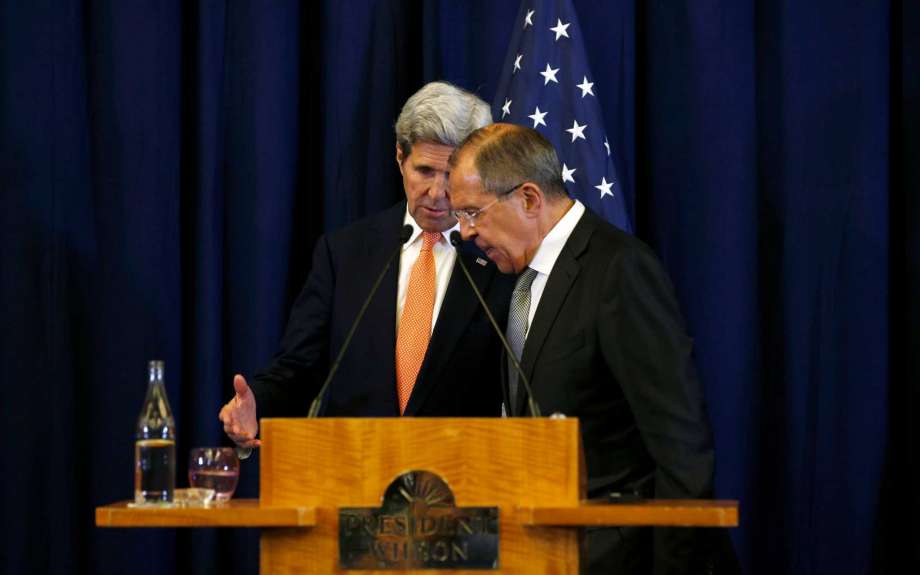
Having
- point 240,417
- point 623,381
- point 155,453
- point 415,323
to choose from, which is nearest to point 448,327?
point 415,323

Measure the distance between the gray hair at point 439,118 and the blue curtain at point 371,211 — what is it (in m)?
0.61

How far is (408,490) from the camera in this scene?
221 cm

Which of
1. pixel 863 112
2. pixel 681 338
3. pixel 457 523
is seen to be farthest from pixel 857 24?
pixel 457 523

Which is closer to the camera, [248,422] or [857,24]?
[248,422]

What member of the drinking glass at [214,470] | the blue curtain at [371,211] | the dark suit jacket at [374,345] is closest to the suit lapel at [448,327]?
the dark suit jacket at [374,345]

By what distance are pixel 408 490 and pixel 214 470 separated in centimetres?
48

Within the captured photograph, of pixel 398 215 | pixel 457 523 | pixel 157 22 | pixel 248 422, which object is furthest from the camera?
pixel 157 22

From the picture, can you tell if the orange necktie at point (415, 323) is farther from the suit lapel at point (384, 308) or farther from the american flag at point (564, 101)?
the american flag at point (564, 101)

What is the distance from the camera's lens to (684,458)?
102 inches

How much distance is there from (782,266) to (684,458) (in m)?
1.59

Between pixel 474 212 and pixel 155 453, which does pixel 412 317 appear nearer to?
pixel 474 212

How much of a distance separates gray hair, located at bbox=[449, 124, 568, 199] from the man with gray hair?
1.53ft

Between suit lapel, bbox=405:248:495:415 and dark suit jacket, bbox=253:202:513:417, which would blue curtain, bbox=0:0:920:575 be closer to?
dark suit jacket, bbox=253:202:513:417

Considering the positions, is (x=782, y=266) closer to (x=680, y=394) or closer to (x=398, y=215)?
(x=398, y=215)
